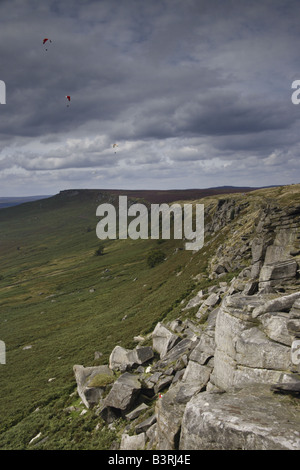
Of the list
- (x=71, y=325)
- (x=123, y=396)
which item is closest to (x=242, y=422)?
(x=123, y=396)

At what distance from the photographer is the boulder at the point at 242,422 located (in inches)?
391

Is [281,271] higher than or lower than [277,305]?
higher

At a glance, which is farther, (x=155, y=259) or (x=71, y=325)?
(x=155, y=259)

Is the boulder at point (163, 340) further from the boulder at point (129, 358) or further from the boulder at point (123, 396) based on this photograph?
the boulder at point (123, 396)

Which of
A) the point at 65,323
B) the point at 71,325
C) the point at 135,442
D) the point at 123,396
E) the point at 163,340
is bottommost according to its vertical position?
the point at 65,323

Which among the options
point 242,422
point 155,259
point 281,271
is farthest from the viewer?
point 155,259

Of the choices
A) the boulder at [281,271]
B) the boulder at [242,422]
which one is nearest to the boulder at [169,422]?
the boulder at [242,422]

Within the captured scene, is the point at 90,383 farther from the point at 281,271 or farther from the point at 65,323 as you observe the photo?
the point at 65,323

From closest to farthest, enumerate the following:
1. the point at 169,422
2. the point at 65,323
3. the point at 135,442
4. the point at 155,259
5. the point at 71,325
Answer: the point at 169,422 → the point at 135,442 → the point at 71,325 → the point at 65,323 → the point at 155,259

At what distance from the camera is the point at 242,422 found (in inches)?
419

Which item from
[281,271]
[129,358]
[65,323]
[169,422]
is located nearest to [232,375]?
[169,422]

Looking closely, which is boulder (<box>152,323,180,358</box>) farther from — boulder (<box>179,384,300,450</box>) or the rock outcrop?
boulder (<box>179,384,300,450</box>)
